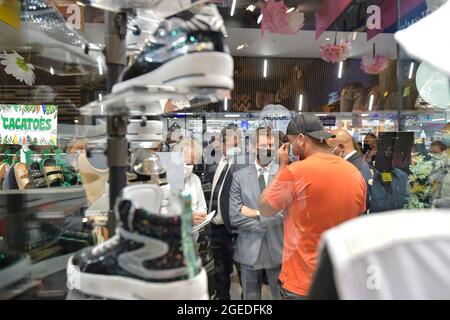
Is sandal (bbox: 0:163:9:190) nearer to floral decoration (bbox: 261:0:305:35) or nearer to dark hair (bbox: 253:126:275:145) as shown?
dark hair (bbox: 253:126:275:145)

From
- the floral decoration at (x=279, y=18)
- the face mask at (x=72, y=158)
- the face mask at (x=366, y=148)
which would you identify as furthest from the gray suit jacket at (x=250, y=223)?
the floral decoration at (x=279, y=18)

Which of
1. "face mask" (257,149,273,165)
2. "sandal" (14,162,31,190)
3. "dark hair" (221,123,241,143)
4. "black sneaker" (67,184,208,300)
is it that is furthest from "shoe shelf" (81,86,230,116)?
"sandal" (14,162,31,190)

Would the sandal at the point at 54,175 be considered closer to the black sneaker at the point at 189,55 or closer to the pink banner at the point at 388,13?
the black sneaker at the point at 189,55

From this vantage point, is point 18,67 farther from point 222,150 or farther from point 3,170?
point 3,170

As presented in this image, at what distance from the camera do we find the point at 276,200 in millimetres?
1447

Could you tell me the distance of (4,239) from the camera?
35.1 inches

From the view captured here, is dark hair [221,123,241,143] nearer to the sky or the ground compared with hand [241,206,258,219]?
nearer to the sky

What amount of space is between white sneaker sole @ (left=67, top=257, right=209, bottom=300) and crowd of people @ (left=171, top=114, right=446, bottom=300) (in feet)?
1.51

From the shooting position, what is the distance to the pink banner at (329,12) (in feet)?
8.57

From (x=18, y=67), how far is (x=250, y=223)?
4.46 feet

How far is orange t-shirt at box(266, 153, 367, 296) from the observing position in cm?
129

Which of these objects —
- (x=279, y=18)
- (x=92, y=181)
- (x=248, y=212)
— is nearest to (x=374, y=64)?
(x=279, y=18)

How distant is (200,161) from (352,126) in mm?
1567
